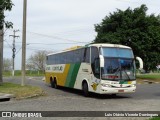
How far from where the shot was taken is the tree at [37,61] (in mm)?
114000

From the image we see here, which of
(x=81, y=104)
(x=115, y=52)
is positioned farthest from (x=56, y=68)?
(x=81, y=104)

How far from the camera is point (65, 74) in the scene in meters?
27.2

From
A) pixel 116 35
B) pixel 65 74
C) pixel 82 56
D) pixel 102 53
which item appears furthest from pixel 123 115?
pixel 116 35

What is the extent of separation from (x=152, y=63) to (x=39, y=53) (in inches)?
2845

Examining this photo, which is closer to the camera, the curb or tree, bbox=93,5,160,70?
the curb

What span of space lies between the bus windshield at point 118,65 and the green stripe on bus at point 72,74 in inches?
130

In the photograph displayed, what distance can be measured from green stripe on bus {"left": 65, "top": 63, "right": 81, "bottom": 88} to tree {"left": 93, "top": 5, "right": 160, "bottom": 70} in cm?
1770

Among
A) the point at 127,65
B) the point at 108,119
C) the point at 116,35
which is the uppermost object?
the point at 116,35

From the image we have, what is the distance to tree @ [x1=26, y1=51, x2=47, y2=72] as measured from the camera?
114 metres

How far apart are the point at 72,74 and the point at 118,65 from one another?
17.1 ft

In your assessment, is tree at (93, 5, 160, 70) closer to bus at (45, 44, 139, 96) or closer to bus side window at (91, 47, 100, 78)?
bus at (45, 44, 139, 96)

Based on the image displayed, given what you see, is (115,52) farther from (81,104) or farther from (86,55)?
(81,104)

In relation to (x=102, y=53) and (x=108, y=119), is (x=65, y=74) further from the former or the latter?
(x=108, y=119)

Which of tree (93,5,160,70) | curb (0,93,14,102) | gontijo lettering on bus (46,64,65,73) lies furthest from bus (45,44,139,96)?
tree (93,5,160,70)
